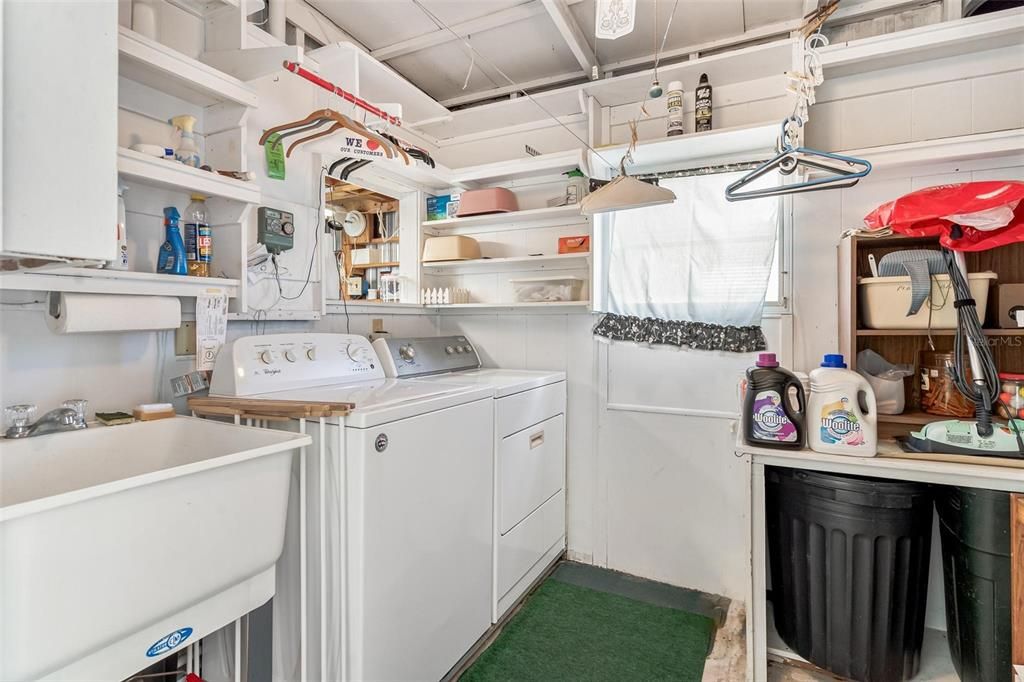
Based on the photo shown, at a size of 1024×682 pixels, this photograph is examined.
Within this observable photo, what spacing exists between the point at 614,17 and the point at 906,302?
4.52 ft

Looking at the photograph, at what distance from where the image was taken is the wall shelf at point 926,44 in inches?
70.4

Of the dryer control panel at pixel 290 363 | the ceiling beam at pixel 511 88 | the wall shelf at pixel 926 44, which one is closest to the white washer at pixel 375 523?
the dryer control panel at pixel 290 363

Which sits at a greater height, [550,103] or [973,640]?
[550,103]

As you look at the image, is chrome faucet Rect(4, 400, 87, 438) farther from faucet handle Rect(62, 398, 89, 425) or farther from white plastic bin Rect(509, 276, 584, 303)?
white plastic bin Rect(509, 276, 584, 303)

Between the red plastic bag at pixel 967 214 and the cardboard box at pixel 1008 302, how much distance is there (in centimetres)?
23

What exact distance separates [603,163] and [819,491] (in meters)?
1.73

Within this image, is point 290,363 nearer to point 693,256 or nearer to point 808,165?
point 693,256

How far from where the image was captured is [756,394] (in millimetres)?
1630

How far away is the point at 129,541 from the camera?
995 mm

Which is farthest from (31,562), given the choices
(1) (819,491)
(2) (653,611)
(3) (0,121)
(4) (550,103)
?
(4) (550,103)

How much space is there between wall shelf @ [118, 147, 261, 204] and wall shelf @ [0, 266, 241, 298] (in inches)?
10.5

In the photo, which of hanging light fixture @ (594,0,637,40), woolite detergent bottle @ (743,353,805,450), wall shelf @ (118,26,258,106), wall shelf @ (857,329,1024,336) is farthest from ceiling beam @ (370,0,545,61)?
wall shelf @ (857,329,1024,336)

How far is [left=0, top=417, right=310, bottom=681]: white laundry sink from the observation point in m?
0.87

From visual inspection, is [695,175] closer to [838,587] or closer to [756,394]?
[756,394]
